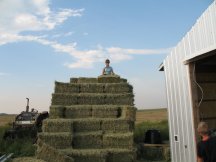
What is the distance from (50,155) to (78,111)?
272 cm

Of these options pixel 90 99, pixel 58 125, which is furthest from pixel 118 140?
pixel 90 99

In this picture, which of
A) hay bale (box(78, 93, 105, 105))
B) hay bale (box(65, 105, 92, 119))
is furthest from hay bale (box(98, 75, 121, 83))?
hay bale (box(65, 105, 92, 119))

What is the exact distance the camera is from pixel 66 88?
15789 millimetres

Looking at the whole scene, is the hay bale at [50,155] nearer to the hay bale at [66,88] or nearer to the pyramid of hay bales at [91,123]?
the pyramid of hay bales at [91,123]

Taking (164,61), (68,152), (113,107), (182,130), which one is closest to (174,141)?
(182,130)

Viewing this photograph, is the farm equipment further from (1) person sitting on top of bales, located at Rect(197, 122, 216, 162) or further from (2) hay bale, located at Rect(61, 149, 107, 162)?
(1) person sitting on top of bales, located at Rect(197, 122, 216, 162)

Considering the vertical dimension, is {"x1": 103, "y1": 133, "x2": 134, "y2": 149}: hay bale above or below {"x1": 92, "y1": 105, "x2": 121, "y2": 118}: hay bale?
below

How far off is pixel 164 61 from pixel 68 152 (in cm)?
520

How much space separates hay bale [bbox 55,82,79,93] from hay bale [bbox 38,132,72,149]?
8.73 feet

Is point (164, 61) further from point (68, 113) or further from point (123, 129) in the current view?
point (68, 113)

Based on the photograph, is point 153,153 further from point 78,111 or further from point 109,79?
point 109,79

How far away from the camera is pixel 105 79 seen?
653 inches

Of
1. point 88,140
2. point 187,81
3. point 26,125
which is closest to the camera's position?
point 187,81

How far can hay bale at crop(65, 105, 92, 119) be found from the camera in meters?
14.7
